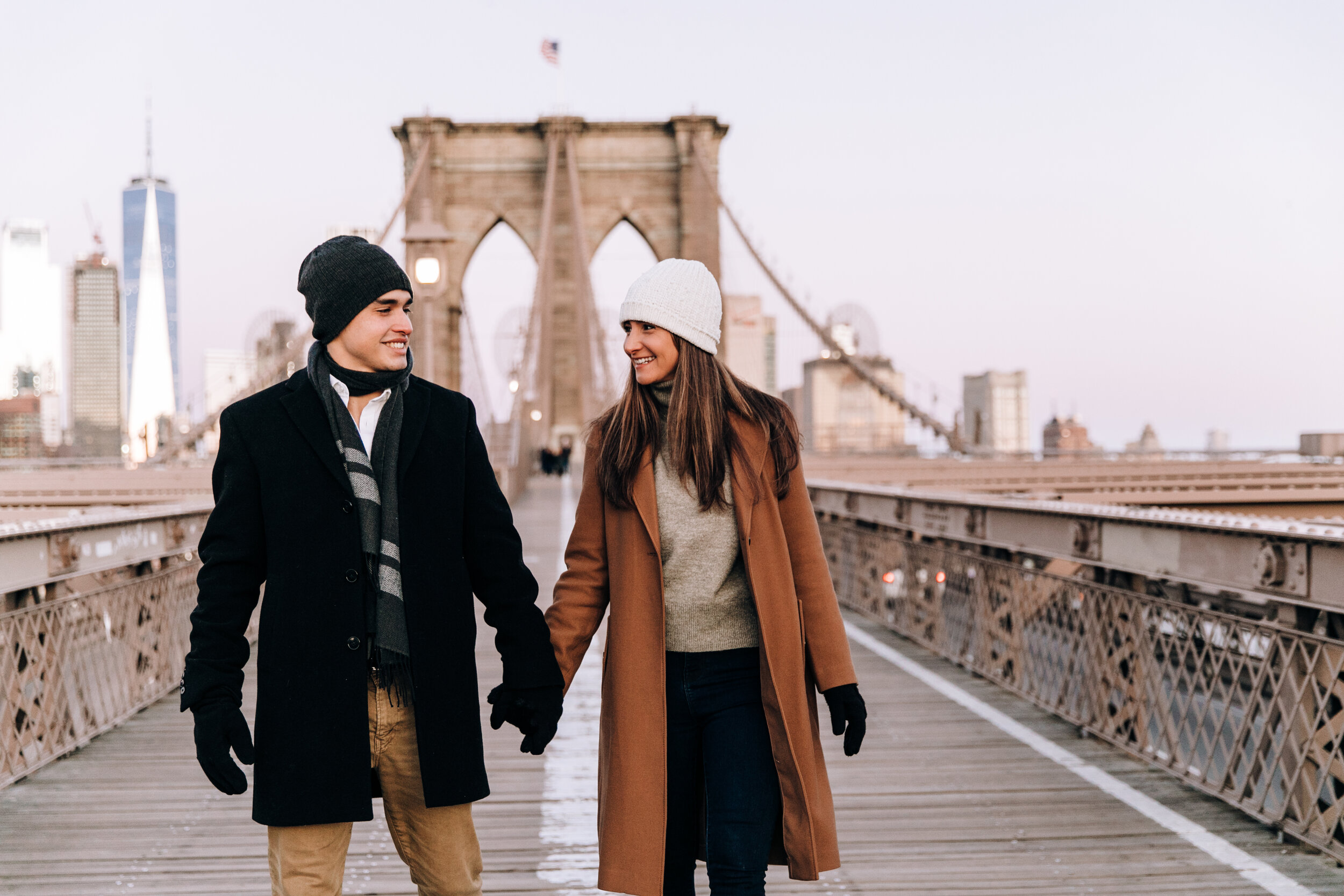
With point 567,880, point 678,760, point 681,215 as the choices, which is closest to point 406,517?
point 678,760

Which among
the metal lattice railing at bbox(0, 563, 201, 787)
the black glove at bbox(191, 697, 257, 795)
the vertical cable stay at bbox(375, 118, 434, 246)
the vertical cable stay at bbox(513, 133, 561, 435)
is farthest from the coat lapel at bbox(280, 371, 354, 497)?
the vertical cable stay at bbox(375, 118, 434, 246)

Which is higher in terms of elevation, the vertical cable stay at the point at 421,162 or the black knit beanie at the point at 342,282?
the vertical cable stay at the point at 421,162

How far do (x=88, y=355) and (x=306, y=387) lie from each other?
12292 cm

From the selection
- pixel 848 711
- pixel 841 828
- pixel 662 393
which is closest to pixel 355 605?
pixel 662 393

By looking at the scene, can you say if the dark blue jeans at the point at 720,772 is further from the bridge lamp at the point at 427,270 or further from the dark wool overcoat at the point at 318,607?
the bridge lamp at the point at 427,270

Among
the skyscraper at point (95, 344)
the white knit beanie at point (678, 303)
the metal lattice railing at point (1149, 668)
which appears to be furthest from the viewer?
the skyscraper at point (95, 344)

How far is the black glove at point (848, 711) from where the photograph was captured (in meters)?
2.37

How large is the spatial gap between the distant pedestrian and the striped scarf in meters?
0.42

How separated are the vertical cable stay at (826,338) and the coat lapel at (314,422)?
39.6 metres

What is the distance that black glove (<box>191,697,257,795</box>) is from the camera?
2021mm

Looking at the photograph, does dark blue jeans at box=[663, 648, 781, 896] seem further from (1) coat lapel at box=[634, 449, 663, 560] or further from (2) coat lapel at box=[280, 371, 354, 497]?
(2) coat lapel at box=[280, 371, 354, 497]

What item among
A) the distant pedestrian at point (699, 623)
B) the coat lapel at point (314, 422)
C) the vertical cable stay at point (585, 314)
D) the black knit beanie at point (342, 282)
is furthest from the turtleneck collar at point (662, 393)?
the vertical cable stay at point (585, 314)

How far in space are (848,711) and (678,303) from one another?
A: 861mm

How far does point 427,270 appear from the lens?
11.0 m
